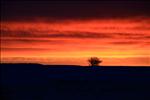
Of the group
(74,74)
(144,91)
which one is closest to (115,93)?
(144,91)

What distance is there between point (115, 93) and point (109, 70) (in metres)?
6.42

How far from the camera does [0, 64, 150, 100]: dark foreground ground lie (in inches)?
1661

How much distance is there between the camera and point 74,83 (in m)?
46.9

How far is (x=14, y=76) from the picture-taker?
4534 cm

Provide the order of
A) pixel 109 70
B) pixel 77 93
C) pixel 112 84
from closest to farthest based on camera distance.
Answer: pixel 77 93 → pixel 112 84 → pixel 109 70

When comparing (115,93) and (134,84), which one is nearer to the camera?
(115,93)

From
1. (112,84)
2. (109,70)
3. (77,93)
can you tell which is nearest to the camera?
(77,93)

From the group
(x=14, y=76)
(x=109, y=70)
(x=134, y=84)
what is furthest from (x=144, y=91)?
(x=14, y=76)

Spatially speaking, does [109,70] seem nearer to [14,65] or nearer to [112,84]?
[112,84]

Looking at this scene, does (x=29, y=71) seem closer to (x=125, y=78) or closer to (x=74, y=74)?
(x=74, y=74)

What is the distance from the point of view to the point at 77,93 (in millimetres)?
43531

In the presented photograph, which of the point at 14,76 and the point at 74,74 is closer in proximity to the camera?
the point at 14,76

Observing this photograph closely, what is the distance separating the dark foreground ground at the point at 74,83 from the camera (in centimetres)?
4218

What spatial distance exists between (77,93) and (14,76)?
5.18 m
